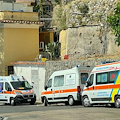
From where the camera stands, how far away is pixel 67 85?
28.3 m

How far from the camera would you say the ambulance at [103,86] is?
2330 cm

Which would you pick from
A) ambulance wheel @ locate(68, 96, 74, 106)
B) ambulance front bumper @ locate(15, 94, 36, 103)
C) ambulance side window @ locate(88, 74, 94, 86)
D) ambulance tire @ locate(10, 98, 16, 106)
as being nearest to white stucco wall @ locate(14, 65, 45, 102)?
ambulance front bumper @ locate(15, 94, 36, 103)

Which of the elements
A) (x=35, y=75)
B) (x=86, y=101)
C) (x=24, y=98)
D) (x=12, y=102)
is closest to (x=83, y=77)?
(x=86, y=101)

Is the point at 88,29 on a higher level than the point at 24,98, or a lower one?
higher

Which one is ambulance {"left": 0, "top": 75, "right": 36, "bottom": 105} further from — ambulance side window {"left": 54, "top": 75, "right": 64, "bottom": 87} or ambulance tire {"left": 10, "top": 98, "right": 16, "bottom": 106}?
ambulance side window {"left": 54, "top": 75, "right": 64, "bottom": 87}

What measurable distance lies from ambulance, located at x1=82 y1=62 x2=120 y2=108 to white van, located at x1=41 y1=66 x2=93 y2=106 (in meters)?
1.22

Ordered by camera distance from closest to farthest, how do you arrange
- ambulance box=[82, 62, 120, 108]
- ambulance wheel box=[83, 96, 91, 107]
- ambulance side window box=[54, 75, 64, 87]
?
ambulance box=[82, 62, 120, 108] → ambulance wheel box=[83, 96, 91, 107] → ambulance side window box=[54, 75, 64, 87]

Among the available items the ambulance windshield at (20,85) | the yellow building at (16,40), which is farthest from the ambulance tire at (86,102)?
the yellow building at (16,40)

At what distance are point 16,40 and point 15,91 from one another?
12.7 meters

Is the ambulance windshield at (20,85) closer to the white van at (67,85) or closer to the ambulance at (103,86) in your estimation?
the white van at (67,85)

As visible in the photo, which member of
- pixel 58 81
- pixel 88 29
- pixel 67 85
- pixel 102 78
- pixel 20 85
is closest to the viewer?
pixel 102 78

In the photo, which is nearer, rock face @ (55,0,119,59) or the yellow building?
rock face @ (55,0,119,59)

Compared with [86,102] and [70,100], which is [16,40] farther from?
[86,102]

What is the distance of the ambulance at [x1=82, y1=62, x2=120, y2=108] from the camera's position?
76.4 ft
